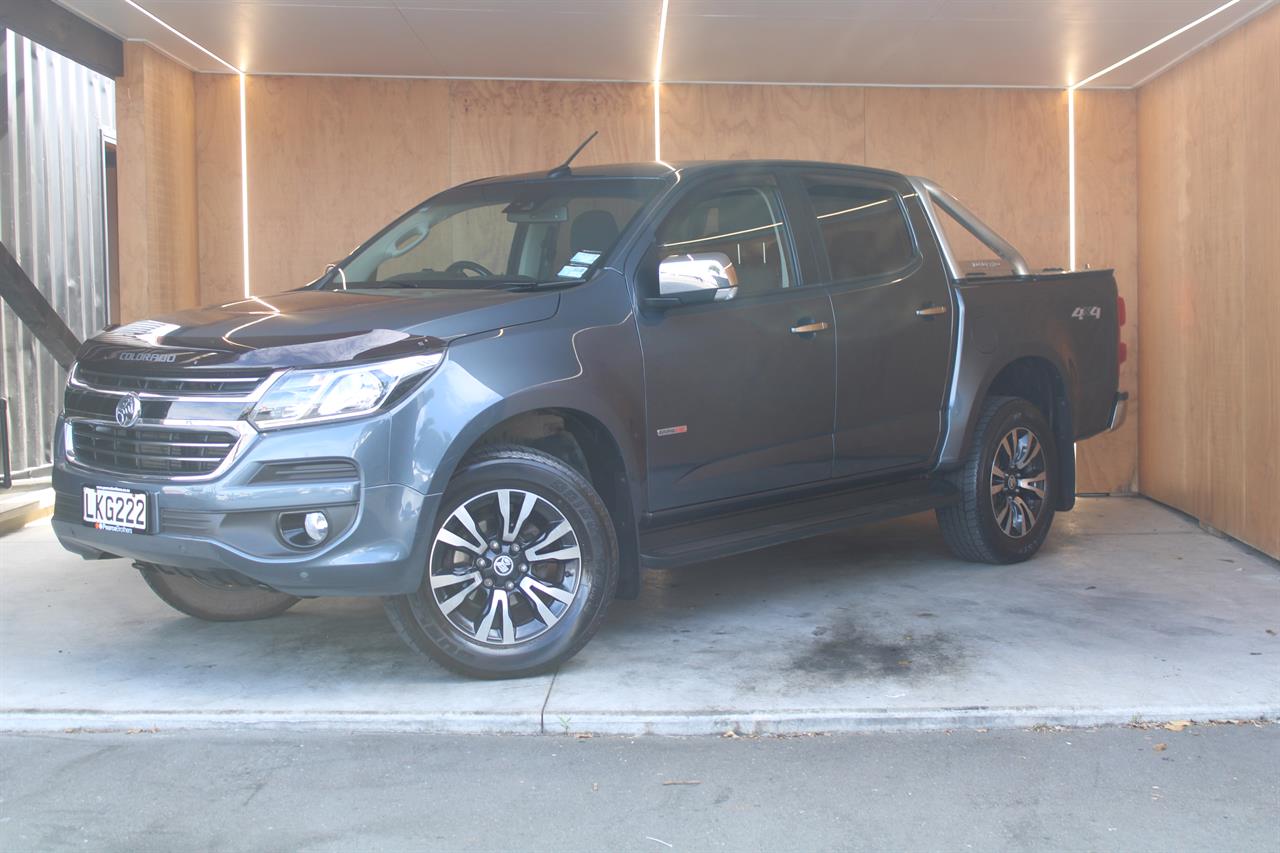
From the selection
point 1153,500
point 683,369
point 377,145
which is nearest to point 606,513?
point 683,369

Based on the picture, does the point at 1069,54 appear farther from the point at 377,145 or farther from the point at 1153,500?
the point at 377,145

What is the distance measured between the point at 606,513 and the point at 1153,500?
5.39 meters

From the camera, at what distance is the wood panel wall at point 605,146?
336 inches

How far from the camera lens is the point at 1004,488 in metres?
6.68

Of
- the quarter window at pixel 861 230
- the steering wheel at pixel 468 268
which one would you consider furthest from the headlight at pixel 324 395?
the quarter window at pixel 861 230

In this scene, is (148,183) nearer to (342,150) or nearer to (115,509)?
(342,150)

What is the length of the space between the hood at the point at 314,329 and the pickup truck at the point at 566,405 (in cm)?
1

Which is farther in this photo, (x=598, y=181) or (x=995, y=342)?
(x=995, y=342)

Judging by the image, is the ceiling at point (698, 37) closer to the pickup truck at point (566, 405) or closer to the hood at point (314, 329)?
the pickup truck at point (566, 405)

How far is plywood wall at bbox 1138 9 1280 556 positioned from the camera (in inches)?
265

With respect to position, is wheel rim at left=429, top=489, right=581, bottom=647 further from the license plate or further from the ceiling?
the ceiling

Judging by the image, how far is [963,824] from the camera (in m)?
3.57

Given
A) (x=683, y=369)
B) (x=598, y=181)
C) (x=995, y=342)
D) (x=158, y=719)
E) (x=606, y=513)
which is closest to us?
(x=158, y=719)

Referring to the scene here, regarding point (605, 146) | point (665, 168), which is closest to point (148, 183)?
point (605, 146)
